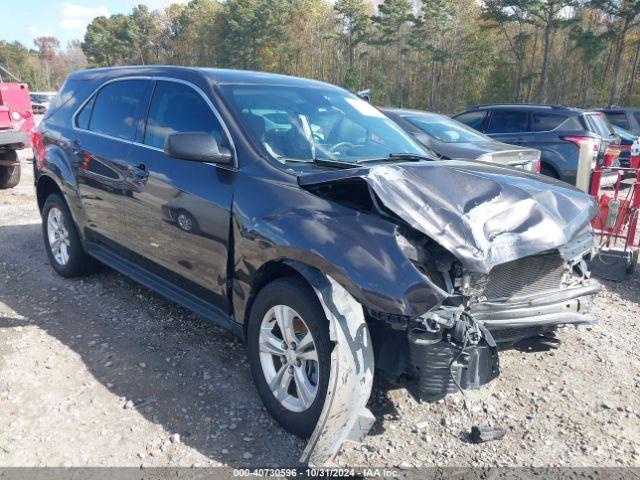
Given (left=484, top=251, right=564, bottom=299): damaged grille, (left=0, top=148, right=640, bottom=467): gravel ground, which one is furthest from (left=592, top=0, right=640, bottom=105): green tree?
(left=484, top=251, right=564, bottom=299): damaged grille

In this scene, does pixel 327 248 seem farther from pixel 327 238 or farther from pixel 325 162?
pixel 325 162

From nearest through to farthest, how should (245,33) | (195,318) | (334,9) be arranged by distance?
(195,318) → (334,9) → (245,33)

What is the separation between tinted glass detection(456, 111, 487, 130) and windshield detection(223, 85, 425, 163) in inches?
292

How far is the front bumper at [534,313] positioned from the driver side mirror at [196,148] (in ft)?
5.46

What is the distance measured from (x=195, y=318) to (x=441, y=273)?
2422 mm

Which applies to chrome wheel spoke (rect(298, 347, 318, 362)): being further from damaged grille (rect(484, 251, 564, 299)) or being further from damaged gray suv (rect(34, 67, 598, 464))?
damaged grille (rect(484, 251, 564, 299))

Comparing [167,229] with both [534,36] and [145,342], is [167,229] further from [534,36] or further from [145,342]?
[534,36]

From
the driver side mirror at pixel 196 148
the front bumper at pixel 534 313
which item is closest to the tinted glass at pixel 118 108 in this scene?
the driver side mirror at pixel 196 148

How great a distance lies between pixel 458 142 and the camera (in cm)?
736

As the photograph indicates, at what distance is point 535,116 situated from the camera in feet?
33.4

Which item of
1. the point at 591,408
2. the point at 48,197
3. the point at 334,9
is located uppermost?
the point at 334,9

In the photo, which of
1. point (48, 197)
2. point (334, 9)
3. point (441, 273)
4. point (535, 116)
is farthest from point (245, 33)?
point (441, 273)

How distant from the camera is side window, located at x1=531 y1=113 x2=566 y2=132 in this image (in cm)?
995

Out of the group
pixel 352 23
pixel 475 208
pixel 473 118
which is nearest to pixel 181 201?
pixel 475 208
